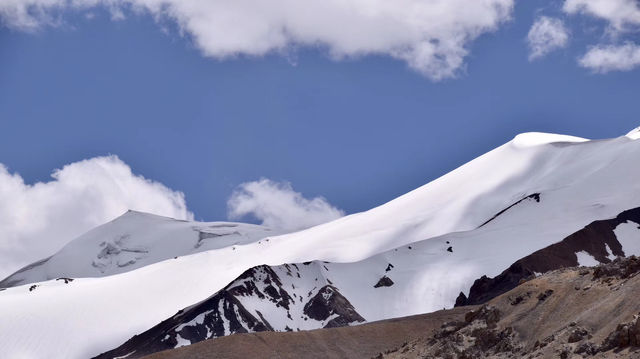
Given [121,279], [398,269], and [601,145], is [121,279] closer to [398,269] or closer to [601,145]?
[398,269]

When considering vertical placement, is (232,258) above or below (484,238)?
above

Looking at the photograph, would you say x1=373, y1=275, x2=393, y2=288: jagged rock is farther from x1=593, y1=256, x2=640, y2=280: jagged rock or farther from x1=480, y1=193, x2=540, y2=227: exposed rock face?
x1=593, y1=256, x2=640, y2=280: jagged rock

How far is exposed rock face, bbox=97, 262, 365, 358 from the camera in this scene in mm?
135000

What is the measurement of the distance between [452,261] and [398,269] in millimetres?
8056

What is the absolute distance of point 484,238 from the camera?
150375 mm

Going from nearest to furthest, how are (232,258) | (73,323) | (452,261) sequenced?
(452,261)
(73,323)
(232,258)

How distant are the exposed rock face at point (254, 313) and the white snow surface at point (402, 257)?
13.3ft

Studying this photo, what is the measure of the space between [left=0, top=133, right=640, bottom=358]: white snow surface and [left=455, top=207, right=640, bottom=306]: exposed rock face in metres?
2.81

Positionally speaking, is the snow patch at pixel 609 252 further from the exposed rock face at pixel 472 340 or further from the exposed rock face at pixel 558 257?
the exposed rock face at pixel 472 340

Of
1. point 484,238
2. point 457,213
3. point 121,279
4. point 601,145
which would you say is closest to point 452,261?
point 484,238

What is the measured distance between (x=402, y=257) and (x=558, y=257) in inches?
1053

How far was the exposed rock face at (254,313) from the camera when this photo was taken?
13500 centimetres

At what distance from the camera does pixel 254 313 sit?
458 ft

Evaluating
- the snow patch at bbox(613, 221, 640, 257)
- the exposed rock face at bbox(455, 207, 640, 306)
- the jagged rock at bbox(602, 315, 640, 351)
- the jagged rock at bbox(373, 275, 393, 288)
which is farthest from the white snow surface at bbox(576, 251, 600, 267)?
the jagged rock at bbox(602, 315, 640, 351)
